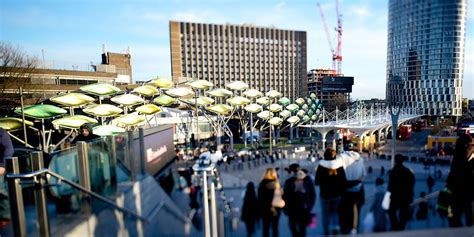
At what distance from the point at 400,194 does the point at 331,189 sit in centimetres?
107

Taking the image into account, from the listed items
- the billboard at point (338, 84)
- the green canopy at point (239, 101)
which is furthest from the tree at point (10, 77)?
the billboard at point (338, 84)

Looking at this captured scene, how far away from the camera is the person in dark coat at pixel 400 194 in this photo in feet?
10.8

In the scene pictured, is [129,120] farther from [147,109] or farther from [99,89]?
[99,89]

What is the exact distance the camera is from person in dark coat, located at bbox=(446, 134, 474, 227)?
338 centimetres

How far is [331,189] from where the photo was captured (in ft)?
10.8

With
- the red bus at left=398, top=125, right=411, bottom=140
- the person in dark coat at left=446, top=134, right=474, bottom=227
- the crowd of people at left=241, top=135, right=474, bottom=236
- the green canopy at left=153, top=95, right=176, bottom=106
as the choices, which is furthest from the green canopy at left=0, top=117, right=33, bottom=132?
the person in dark coat at left=446, top=134, right=474, bottom=227

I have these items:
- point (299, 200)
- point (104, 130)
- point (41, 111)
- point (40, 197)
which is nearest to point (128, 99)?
point (104, 130)

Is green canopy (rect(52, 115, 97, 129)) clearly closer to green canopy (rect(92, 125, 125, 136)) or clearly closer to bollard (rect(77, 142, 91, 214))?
green canopy (rect(92, 125, 125, 136))

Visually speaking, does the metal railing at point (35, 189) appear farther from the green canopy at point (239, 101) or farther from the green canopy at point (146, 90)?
the green canopy at point (146, 90)

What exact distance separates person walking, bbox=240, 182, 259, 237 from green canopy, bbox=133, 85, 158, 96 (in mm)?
12889

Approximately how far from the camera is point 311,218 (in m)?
3.27

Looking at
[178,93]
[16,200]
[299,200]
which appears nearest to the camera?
[16,200]

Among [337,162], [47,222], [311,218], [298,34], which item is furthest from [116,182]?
[298,34]

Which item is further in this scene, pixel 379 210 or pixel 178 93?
pixel 178 93
